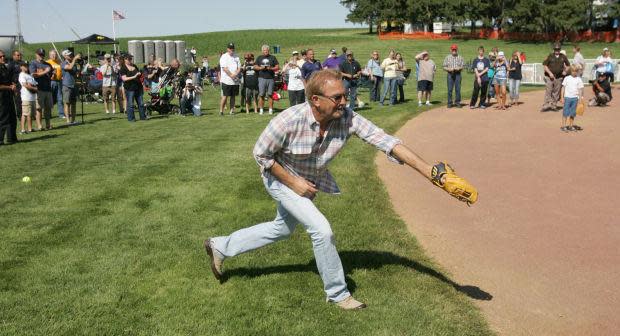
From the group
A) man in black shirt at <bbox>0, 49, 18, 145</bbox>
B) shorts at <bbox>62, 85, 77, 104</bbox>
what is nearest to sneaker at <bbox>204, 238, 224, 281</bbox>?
man in black shirt at <bbox>0, 49, 18, 145</bbox>

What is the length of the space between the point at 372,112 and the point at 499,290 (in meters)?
13.2

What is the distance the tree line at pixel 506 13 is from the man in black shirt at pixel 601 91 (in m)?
48.8

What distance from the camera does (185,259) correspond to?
5.75m

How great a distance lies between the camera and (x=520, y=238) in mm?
6594

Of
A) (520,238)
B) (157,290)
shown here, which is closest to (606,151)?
(520,238)

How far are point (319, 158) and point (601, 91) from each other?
17153mm

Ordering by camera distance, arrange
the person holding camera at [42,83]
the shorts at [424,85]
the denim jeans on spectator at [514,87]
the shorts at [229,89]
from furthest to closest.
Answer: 1. the shorts at [424,85]
2. the denim jeans on spectator at [514,87]
3. the shorts at [229,89]
4. the person holding camera at [42,83]

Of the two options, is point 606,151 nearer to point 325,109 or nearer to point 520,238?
point 520,238

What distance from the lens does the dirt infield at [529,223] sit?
485 centimetres

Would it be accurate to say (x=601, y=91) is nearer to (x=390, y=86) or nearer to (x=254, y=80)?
(x=390, y=86)

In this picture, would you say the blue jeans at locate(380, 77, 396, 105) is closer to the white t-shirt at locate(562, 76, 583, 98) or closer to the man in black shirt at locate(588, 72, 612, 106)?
the man in black shirt at locate(588, 72, 612, 106)

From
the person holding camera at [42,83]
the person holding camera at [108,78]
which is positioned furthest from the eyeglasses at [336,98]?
the person holding camera at [108,78]

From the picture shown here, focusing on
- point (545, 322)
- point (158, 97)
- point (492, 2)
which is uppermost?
point (492, 2)

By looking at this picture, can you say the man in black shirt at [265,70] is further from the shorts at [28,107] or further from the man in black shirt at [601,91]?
the man in black shirt at [601,91]
